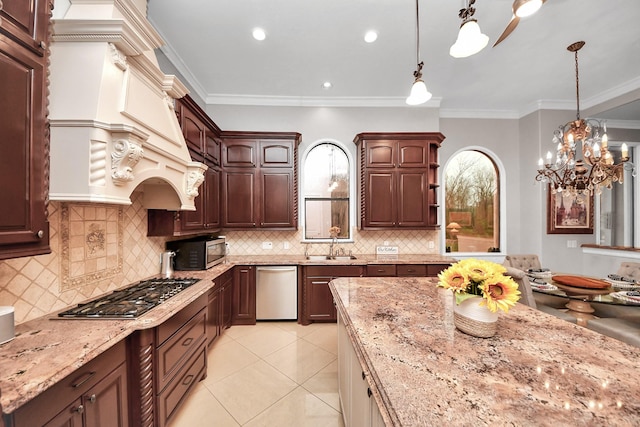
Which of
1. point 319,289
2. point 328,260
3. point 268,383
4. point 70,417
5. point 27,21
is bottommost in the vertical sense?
point 268,383

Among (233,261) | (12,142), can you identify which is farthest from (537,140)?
(12,142)

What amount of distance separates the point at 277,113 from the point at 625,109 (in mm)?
5328

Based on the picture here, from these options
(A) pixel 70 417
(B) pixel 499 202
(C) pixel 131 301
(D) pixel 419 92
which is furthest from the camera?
(B) pixel 499 202

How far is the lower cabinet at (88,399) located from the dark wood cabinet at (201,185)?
1.25 m

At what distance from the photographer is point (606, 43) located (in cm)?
257

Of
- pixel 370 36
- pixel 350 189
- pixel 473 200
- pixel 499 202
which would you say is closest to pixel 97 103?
pixel 370 36

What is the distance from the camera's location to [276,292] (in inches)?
130

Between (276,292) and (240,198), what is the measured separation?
57.4 inches

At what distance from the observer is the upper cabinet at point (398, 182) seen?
3559 millimetres

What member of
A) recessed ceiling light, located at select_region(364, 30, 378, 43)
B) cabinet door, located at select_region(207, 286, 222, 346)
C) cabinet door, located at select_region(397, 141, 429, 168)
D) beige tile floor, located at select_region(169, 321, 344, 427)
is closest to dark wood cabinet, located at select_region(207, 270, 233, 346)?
cabinet door, located at select_region(207, 286, 222, 346)

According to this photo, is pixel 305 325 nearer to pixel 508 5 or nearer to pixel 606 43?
pixel 508 5

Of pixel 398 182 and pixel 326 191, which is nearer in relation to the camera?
pixel 398 182

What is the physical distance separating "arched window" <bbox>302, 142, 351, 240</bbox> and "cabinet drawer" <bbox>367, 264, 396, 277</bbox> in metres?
0.80

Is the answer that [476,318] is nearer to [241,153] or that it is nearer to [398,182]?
[398,182]
